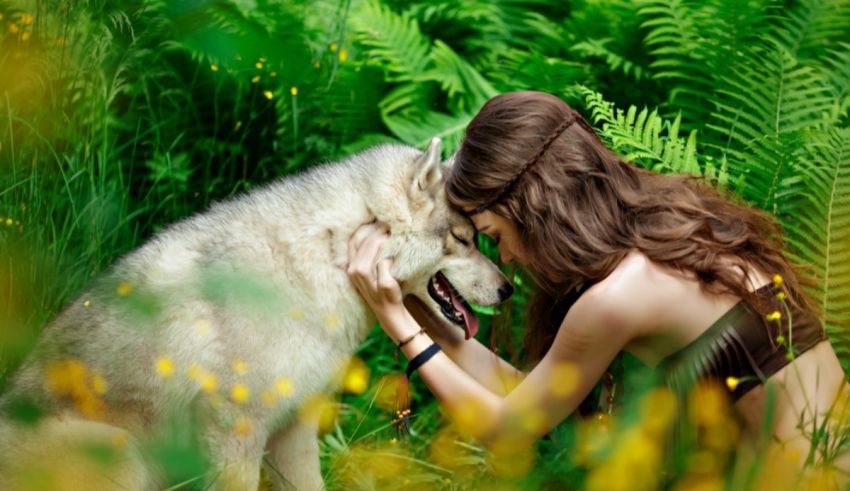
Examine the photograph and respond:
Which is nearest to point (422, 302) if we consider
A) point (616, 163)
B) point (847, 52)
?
point (616, 163)

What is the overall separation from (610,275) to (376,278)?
89 cm

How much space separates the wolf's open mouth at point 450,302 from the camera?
159 inches

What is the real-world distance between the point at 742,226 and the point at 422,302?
4.29ft

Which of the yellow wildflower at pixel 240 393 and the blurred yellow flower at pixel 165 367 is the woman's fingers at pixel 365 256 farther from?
the blurred yellow flower at pixel 165 367

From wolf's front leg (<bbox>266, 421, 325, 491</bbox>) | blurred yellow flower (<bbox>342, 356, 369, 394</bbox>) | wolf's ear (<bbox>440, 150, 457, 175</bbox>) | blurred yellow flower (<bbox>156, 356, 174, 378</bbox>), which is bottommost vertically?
wolf's front leg (<bbox>266, 421, 325, 491</bbox>)

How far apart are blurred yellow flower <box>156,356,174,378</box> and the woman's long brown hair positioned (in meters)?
1.25

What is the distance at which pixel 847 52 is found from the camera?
5309 mm

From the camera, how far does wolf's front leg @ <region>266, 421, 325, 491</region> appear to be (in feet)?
13.2

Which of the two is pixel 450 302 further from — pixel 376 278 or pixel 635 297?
pixel 635 297

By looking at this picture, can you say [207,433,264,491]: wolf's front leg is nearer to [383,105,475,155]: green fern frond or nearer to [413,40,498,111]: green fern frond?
[383,105,475,155]: green fern frond

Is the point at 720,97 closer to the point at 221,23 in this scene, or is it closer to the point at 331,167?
the point at 331,167

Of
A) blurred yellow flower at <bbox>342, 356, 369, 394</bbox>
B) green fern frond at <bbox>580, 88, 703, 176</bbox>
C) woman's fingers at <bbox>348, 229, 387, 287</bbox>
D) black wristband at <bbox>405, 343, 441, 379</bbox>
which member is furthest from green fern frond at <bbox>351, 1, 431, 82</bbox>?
black wristband at <bbox>405, 343, 441, 379</bbox>

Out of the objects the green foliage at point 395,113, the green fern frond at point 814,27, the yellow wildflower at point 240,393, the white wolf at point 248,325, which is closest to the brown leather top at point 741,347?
the green foliage at point 395,113

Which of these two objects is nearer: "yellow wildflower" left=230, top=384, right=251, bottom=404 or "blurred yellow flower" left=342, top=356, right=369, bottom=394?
"yellow wildflower" left=230, top=384, right=251, bottom=404
